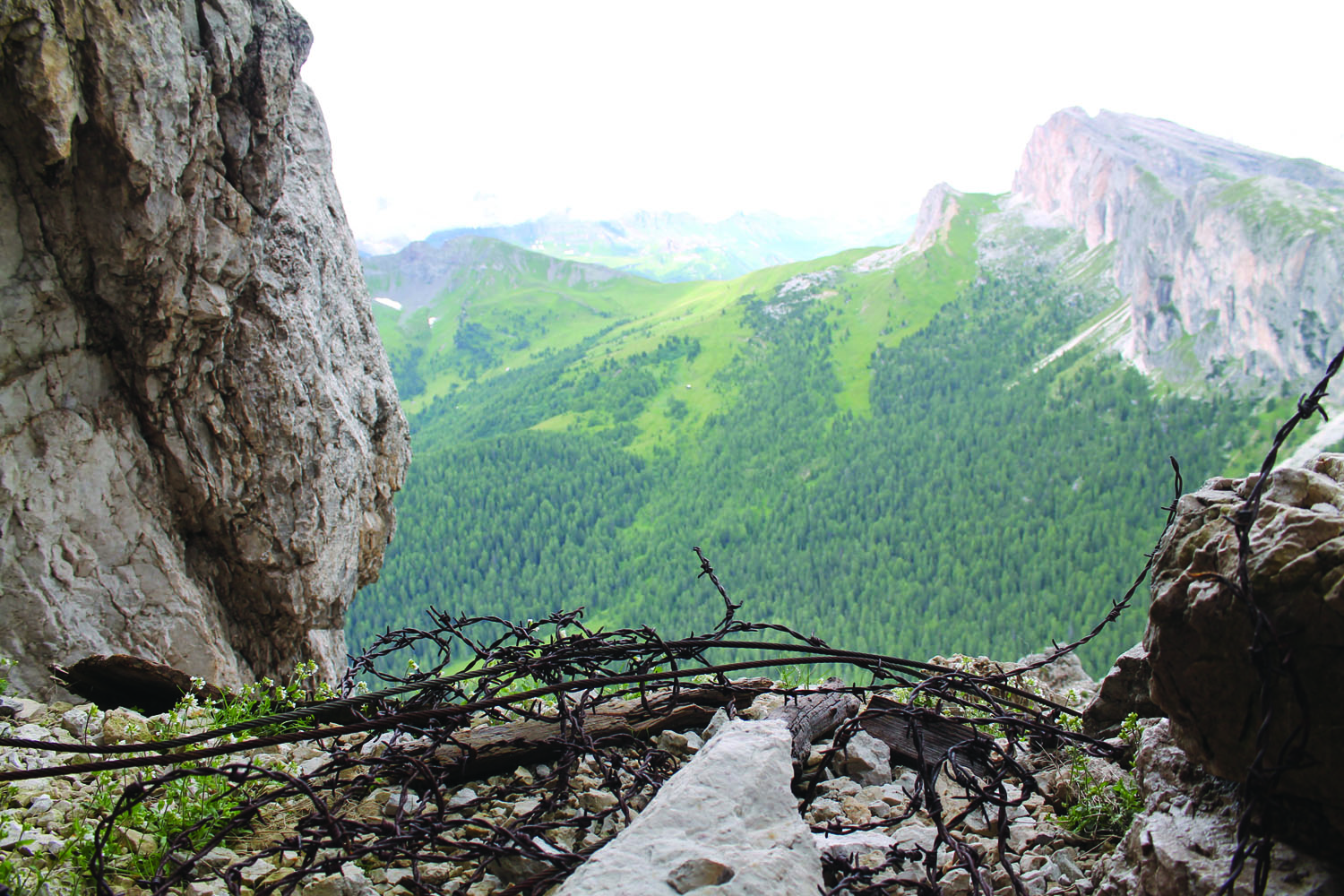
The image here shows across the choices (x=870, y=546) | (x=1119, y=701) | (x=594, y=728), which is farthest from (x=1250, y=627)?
(x=870, y=546)

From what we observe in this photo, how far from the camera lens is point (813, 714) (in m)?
4.45

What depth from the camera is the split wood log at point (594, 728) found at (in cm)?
409

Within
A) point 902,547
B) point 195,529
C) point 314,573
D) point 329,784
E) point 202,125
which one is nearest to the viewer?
point 329,784

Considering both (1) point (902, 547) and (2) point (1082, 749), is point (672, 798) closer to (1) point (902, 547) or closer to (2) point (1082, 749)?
(2) point (1082, 749)

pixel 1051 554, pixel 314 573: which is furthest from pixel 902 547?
pixel 314 573

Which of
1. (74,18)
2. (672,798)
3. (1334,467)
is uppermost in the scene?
(74,18)

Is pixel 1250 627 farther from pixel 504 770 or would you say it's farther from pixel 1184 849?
pixel 504 770

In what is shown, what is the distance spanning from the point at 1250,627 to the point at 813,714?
2607 millimetres

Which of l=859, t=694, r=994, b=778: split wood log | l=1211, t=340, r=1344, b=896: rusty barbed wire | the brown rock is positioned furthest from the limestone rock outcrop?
the brown rock

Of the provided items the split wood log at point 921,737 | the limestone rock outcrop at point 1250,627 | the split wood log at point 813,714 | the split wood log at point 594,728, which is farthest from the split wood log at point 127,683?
the limestone rock outcrop at point 1250,627

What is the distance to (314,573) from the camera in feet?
43.0

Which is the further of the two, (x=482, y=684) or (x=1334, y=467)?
(x=482, y=684)

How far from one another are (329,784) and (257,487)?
9.95m

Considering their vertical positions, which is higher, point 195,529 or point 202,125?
point 202,125
